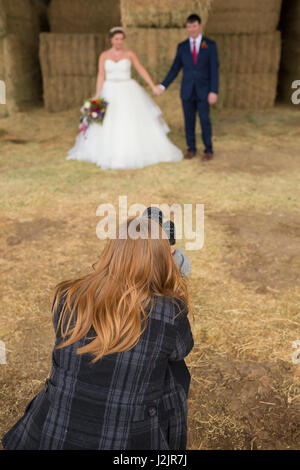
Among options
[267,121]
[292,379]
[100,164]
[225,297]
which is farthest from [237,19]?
[292,379]

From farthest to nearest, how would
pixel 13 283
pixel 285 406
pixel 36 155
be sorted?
pixel 36 155 → pixel 13 283 → pixel 285 406

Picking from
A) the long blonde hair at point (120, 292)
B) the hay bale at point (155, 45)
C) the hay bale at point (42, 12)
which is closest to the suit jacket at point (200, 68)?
the hay bale at point (155, 45)

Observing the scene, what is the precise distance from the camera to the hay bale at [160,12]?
7.21m

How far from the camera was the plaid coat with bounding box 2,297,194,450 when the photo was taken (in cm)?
150

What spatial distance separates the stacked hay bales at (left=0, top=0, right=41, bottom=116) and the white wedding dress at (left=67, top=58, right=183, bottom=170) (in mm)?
3458

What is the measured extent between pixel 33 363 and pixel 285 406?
142 cm

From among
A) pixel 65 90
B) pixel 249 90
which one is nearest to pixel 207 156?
pixel 249 90

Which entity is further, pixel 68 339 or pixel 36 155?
pixel 36 155

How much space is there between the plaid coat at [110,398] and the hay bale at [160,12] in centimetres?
688

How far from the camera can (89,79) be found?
33.1 ft

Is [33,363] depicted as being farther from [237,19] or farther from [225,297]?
[237,19]

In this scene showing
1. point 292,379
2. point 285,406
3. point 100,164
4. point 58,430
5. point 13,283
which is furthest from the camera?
point 100,164

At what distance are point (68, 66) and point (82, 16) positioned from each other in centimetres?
143

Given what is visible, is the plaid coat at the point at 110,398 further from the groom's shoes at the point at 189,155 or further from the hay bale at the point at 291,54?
the hay bale at the point at 291,54
